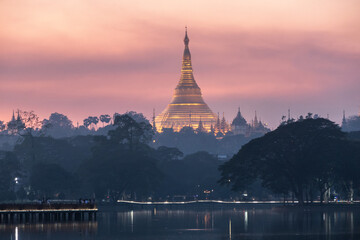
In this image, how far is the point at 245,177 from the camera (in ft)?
597

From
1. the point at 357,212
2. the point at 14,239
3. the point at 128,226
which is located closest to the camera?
the point at 14,239

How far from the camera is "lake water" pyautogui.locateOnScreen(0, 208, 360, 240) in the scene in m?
131

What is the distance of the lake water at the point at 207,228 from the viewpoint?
131 m

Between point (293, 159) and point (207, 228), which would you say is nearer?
point (207, 228)

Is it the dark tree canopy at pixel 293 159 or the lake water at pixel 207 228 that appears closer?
the lake water at pixel 207 228

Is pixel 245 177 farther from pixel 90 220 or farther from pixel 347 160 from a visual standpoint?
pixel 90 220

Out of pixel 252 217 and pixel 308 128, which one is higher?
pixel 308 128

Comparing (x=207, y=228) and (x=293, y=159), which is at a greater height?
(x=293, y=159)

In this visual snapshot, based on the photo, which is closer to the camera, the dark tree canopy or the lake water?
the lake water

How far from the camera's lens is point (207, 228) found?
148 metres

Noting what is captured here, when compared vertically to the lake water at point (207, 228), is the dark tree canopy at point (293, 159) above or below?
above

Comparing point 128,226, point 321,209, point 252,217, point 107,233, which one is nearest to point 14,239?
point 107,233

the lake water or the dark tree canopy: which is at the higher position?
the dark tree canopy

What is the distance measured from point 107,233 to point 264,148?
5139 centimetres
